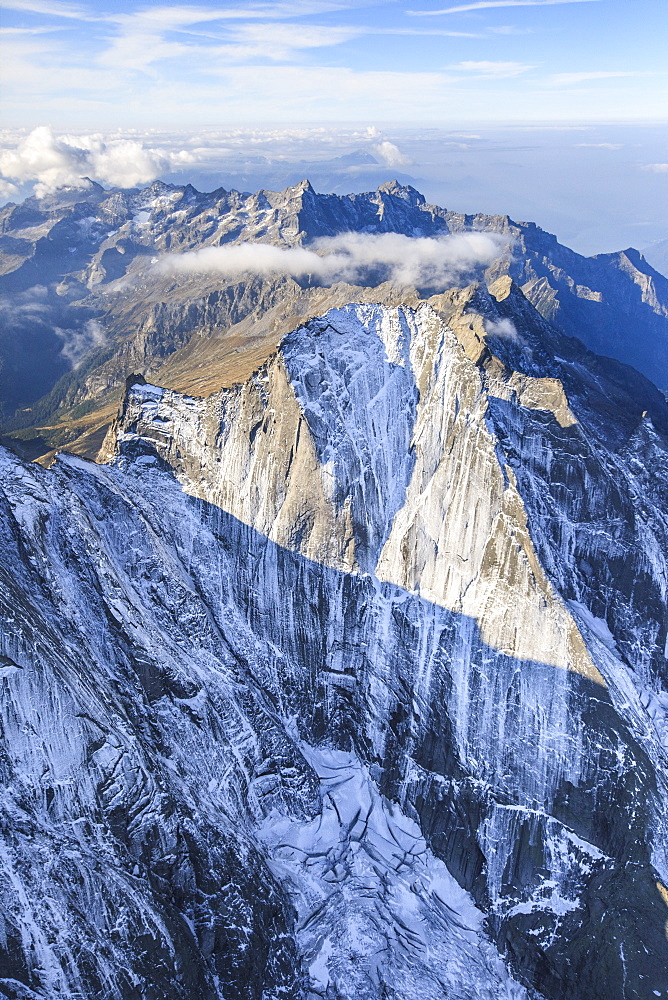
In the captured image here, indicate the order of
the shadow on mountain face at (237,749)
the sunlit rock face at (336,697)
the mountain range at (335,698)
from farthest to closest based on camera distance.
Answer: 1. the sunlit rock face at (336,697)
2. the mountain range at (335,698)
3. the shadow on mountain face at (237,749)

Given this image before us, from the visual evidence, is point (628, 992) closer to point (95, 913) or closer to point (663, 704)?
point (663, 704)

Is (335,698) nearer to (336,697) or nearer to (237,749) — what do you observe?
(336,697)

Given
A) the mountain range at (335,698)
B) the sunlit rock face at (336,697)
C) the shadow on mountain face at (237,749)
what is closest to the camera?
the shadow on mountain face at (237,749)

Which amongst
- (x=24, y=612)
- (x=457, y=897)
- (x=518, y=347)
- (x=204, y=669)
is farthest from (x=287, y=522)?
(x=518, y=347)

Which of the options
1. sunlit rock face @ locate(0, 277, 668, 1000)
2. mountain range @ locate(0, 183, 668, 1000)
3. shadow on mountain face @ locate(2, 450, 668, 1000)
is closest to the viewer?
shadow on mountain face @ locate(2, 450, 668, 1000)

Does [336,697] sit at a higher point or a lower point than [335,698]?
higher

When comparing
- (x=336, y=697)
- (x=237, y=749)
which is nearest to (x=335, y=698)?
(x=336, y=697)

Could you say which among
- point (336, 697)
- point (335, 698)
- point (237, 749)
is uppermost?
point (237, 749)

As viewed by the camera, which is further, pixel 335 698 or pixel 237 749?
pixel 335 698
